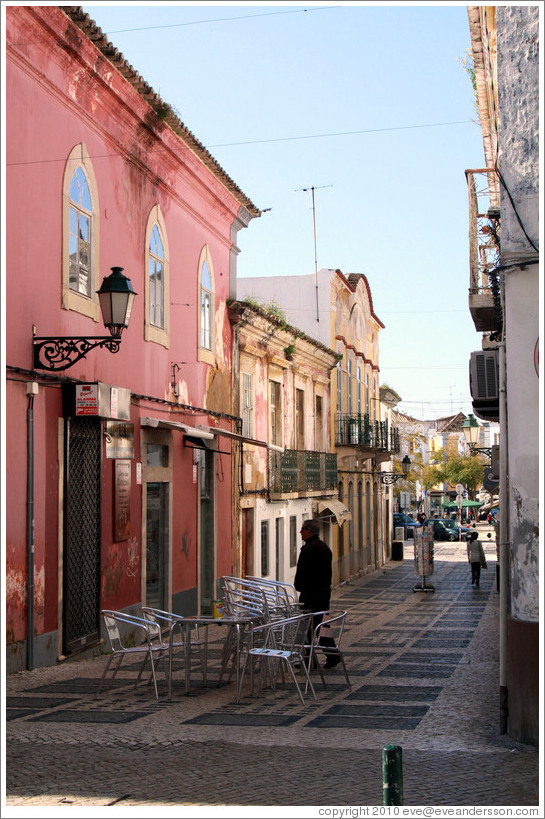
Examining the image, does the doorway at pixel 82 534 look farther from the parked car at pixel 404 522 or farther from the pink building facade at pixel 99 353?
the parked car at pixel 404 522

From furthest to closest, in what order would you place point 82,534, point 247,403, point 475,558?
1. point 475,558
2. point 247,403
3. point 82,534

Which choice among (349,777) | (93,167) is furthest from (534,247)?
(93,167)

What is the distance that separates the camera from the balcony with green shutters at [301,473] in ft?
79.6

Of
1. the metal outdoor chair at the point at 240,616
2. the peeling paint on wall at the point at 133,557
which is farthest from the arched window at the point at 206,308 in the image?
the metal outdoor chair at the point at 240,616

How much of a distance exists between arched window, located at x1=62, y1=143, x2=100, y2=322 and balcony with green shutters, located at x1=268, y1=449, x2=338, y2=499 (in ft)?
35.8

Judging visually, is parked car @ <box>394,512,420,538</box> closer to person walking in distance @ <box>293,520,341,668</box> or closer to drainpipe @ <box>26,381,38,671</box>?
person walking in distance @ <box>293,520,341,668</box>

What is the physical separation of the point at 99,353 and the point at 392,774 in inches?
Answer: 384

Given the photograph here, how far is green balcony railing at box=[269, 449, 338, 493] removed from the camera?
2430cm

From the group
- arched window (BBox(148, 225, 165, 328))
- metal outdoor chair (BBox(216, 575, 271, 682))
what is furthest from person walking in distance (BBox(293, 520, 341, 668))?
arched window (BBox(148, 225, 165, 328))

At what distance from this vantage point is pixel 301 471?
26.8 meters

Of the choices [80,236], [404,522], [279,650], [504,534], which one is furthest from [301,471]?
[404,522]

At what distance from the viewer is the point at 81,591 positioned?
1304 centimetres

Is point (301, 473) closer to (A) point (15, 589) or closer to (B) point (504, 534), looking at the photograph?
(A) point (15, 589)

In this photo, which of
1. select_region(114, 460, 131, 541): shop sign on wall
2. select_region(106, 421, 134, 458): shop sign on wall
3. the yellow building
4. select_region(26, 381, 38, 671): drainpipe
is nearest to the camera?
select_region(26, 381, 38, 671): drainpipe
